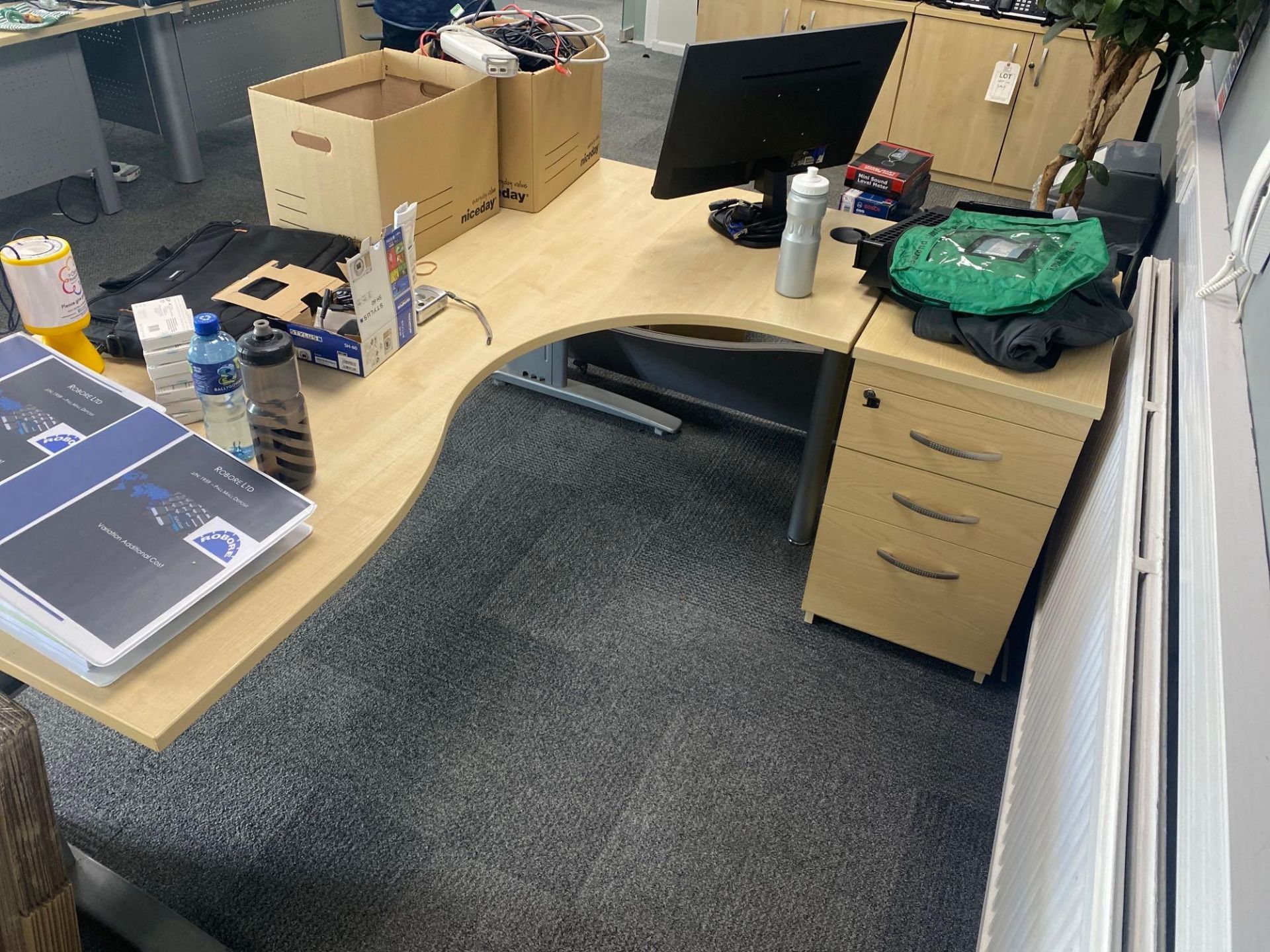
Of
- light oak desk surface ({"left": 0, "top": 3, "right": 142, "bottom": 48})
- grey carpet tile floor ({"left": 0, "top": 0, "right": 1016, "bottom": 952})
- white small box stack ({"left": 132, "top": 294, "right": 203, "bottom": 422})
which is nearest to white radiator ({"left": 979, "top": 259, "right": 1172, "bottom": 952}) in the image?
grey carpet tile floor ({"left": 0, "top": 0, "right": 1016, "bottom": 952})

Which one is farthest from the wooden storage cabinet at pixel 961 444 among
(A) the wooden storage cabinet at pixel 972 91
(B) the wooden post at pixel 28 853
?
(A) the wooden storage cabinet at pixel 972 91

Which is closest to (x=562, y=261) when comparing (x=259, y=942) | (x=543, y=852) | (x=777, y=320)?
(x=777, y=320)

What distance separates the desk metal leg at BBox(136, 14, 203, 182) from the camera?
144 inches

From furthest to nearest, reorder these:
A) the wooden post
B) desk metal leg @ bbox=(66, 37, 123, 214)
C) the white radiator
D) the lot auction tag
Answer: the lot auction tag, desk metal leg @ bbox=(66, 37, 123, 214), the wooden post, the white radiator

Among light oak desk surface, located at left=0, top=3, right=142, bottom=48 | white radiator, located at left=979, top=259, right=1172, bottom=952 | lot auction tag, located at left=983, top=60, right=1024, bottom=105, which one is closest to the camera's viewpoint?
white radiator, located at left=979, top=259, right=1172, bottom=952

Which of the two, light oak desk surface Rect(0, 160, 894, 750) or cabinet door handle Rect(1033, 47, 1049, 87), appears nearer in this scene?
light oak desk surface Rect(0, 160, 894, 750)

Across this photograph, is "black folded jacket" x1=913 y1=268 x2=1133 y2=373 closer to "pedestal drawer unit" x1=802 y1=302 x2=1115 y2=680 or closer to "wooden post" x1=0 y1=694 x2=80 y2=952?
"pedestal drawer unit" x1=802 y1=302 x2=1115 y2=680

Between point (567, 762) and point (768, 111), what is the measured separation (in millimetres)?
1316

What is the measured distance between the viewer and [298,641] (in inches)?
77.0

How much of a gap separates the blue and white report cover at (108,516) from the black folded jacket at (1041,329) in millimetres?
1131

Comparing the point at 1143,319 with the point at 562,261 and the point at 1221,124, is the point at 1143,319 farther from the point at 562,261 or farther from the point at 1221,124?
the point at 562,261

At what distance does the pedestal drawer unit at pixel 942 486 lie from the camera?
5.21 ft

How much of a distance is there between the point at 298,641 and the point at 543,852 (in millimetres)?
728

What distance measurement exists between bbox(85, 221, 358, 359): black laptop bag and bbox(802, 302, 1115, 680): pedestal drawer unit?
1.00 metres
